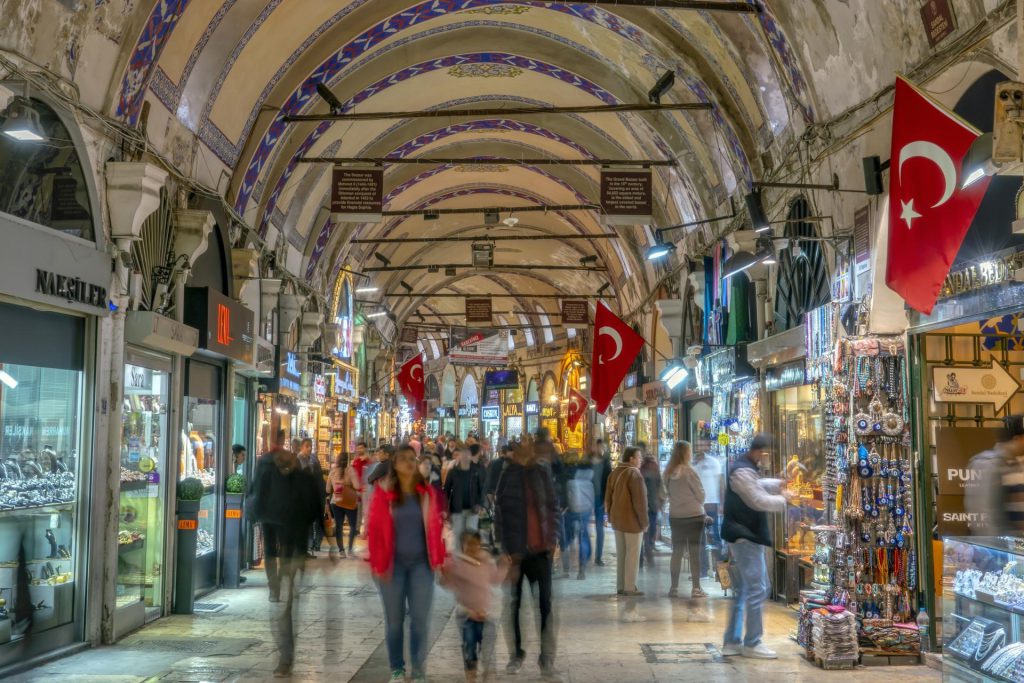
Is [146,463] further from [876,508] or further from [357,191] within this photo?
[876,508]

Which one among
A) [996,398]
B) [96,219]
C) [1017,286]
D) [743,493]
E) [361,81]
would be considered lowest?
[743,493]

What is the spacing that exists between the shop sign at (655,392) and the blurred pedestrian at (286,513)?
1062 centimetres

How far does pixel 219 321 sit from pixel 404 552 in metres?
5.05

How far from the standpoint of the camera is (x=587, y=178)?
63.6 ft

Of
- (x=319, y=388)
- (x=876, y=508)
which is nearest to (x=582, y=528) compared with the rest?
(x=876, y=508)

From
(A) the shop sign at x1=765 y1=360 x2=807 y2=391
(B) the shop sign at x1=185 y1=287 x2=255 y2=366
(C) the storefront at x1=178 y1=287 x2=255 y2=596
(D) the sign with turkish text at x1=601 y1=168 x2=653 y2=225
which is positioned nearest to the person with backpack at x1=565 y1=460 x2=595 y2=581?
(A) the shop sign at x1=765 y1=360 x2=807 y2=391

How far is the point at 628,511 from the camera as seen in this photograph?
970 cm

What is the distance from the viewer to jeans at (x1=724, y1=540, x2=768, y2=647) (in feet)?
23.0

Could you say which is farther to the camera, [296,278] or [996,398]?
[296,278]

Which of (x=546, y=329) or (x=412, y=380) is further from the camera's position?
(x=546, y=329)

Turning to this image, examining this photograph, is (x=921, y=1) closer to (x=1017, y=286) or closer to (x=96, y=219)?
(x=1017, y=286)

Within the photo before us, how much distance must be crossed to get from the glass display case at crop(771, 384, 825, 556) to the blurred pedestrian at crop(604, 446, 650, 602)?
4.83 feet

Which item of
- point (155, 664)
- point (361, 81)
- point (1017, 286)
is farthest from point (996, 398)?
point (361, 81)

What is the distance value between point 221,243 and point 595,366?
6.06m
